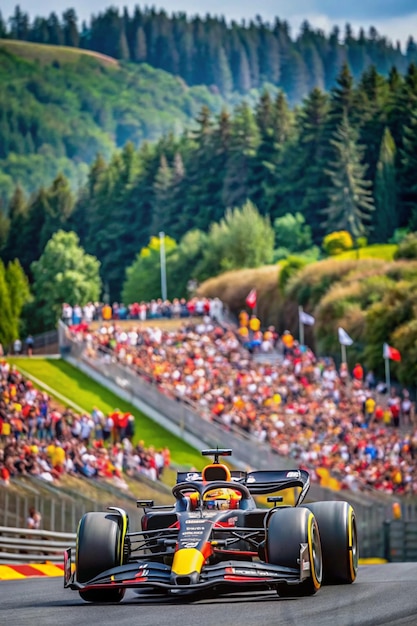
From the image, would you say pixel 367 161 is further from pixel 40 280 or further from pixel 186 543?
pixel 186 543

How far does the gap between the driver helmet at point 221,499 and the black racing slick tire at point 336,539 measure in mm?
664

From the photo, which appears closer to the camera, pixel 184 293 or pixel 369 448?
pixel 369 448

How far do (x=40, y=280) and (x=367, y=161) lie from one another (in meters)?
24.3

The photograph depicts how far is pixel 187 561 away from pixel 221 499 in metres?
1.84

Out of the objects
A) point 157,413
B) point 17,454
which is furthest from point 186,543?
point 157,413

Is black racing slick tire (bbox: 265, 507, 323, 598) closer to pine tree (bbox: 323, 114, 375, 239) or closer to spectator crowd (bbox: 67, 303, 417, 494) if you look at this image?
spectator crowd (bbox: 67, 303, 417, 494)

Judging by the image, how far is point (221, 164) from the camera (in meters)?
120

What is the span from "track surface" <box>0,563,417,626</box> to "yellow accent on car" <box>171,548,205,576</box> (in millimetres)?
295

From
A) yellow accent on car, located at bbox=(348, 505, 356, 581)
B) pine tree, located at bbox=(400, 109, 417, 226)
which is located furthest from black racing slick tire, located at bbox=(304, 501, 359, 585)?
pine tree, located at bbox=(400, 109, 417, 226)

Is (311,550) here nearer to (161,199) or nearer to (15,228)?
(161,199)

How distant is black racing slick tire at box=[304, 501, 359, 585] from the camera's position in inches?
547

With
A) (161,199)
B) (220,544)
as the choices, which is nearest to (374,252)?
(161,199)

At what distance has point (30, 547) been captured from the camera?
71.3ft

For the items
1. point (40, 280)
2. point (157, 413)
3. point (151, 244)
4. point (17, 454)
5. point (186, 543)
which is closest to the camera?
point (186, 543)
